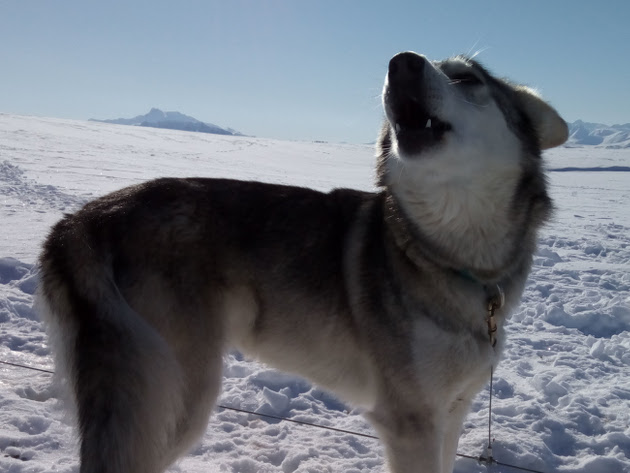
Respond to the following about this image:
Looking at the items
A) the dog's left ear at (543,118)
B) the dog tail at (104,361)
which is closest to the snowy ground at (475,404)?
the dog's left ear at (543,118)

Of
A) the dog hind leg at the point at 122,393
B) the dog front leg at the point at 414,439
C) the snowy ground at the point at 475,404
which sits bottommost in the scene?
the snowy ground at the point at 475,404

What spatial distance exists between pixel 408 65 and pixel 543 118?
0.92 meters

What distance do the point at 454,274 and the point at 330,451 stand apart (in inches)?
→ 56.2

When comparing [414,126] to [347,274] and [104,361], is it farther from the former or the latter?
[104,361]

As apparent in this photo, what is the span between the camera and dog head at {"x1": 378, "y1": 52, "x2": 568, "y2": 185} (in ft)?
7.27

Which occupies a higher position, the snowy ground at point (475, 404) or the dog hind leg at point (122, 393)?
the dog hind leg at point (122, 393)

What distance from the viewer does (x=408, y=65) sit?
2.19m

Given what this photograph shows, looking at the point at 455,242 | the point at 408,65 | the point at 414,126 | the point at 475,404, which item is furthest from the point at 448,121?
the point at 475,404

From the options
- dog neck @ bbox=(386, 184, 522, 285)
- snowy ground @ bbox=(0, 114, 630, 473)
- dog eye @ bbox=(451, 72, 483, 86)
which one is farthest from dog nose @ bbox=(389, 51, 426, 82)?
snowy ground @ bbox=(0, 114, 630, 473)

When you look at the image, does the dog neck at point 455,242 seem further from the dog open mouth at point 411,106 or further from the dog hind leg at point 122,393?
the dog hind leg at point 122,393

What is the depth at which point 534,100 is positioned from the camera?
8.86 feet

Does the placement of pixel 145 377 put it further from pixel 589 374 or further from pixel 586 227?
pixel 586 227

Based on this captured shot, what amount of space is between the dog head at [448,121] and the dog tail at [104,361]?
1.31m

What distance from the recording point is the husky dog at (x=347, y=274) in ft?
6.95
